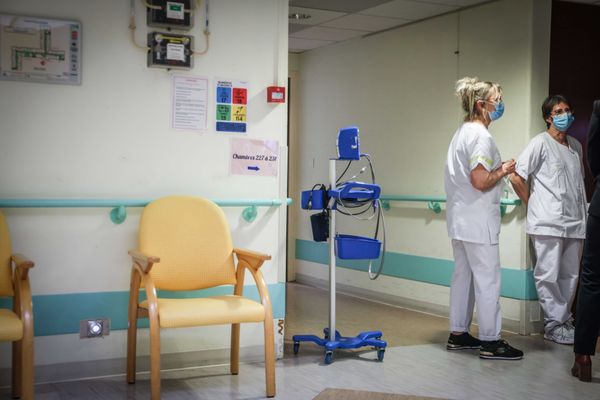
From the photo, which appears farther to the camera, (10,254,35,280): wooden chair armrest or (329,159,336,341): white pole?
(329,159,336,341): white pole

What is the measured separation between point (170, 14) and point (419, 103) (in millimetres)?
2785

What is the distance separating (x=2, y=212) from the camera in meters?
3.71

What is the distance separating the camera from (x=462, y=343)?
188 inches

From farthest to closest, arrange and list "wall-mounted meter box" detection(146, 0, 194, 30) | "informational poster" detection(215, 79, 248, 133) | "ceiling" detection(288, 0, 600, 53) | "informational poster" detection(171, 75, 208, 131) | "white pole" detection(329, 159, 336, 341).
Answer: "ceiling" detection(288, 0, 600, 53) → "white pole" detection(329, 159, 336, 341) → "informational poster" detection(215, 79, 248, 133) → "informational poster" detection(171, 75, 208, 131) → "wall-mounted meter box" detection(146, 0, 194, 30)

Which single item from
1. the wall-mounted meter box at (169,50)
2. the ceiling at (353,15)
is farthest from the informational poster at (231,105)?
the ceiling at (353,15)

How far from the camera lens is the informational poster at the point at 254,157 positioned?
4.33 m

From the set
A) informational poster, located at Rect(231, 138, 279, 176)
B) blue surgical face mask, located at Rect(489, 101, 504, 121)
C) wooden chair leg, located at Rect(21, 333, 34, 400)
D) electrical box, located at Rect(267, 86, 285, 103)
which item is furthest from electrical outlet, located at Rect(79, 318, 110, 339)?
blue surgical face mask, located at Rect(489, 101, 504, 121)

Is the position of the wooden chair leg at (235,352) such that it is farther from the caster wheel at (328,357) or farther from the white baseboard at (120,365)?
the caster wheel at (328,357)

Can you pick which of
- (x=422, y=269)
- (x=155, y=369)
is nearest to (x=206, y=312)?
(x=155, y=369)

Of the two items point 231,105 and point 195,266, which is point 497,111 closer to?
point 231,105

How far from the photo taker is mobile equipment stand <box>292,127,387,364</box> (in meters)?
4.34

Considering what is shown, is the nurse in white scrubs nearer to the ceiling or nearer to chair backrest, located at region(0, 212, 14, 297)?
the ceiling

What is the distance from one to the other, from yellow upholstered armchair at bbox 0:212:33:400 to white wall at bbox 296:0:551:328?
3.31 m

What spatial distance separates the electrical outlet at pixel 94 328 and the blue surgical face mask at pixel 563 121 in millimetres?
3047
